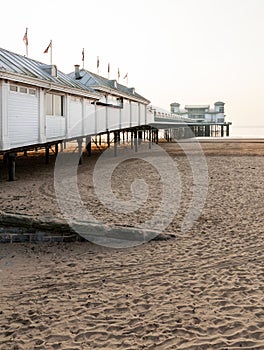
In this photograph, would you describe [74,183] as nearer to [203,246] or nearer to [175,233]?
[175,233]

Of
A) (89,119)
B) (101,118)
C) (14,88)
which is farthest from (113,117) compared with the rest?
(14,88)

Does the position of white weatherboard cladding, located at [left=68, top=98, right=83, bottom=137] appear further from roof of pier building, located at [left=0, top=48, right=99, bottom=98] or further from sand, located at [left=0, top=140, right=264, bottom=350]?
sand, located at [left=0, top=140, right=264, bottom=350]

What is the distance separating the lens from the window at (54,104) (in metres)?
15.6

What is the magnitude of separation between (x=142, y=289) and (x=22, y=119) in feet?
29.3

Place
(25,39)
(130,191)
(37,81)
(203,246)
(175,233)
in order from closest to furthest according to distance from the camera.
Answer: (203,246) → (175,233) → (130,191) → (37,81) → (25,39)

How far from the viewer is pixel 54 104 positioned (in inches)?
639

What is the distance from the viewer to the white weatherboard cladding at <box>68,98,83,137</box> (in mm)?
18219

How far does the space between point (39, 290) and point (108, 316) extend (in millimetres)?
1369

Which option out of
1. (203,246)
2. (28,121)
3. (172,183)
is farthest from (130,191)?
(203,246)

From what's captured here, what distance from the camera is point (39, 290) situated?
5.91m

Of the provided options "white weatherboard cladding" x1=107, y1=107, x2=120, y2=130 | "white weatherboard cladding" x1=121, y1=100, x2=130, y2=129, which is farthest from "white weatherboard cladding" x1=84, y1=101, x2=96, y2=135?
"white weatherboard cladding" x1=121, y1=100, x2=130, y2=129

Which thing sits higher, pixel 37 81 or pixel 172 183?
pixel 37 81

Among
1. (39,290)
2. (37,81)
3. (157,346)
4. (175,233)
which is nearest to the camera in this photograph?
(157,346)

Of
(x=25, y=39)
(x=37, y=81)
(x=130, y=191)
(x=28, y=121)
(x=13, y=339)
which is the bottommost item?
(x=13, y=339)
